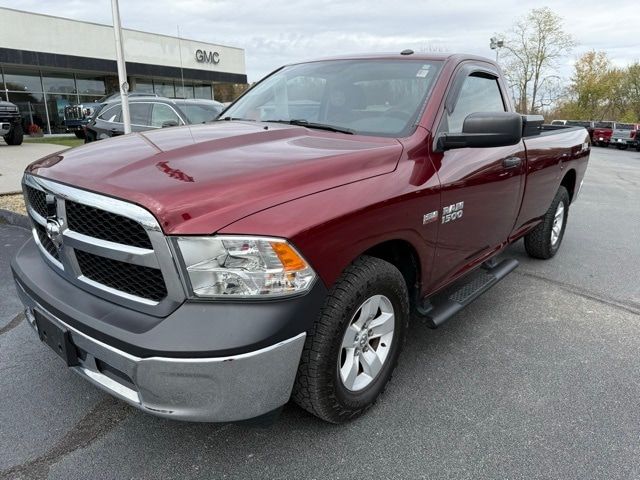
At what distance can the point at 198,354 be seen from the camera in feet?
5.81

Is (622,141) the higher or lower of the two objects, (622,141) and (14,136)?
the lower

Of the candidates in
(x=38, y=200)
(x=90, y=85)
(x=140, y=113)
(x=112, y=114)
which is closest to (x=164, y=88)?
(x=90, y=85)

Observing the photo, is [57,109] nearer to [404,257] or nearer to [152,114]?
[152,114]

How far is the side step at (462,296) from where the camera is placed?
2930 millimetres

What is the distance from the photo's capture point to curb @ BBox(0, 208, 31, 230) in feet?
19.5

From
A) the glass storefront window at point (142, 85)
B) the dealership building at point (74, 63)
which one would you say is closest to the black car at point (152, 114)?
the dealership building at point (74, 63)

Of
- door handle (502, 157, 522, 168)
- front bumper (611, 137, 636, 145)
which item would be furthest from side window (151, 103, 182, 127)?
front bumper (611, 137, 636, 145)

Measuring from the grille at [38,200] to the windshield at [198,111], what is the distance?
267 inches

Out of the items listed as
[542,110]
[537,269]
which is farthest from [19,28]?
[542,110]

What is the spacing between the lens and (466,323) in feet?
12.2

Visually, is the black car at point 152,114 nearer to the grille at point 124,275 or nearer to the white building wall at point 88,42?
the grille at point 124,275

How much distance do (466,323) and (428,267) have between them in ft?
3.71

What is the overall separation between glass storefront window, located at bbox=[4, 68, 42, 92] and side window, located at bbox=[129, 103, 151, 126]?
16.0 metres

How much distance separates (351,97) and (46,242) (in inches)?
76.8
